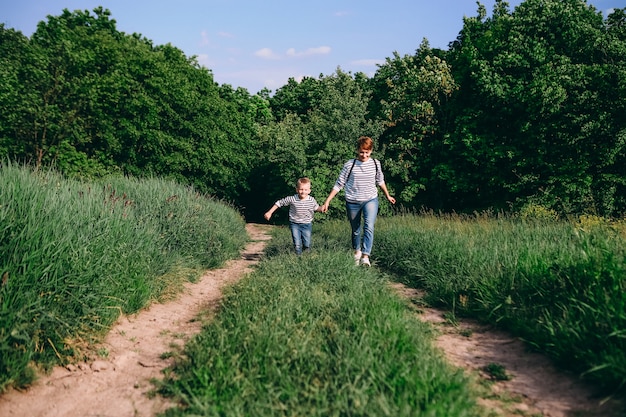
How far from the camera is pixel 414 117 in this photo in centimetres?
2681

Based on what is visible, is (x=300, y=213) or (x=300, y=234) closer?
(x=300, y=213)

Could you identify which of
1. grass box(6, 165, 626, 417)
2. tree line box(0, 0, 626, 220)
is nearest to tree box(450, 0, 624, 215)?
tree line box(0, 0, 626, 220)

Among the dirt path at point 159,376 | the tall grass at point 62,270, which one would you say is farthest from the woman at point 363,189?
the tall grass at point 62,270

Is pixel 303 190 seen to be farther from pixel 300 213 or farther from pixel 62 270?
pixel 62 270

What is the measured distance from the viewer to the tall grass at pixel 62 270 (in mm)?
3539

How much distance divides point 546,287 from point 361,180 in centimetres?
371

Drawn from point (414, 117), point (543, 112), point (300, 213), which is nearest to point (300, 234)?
point (300, 213)

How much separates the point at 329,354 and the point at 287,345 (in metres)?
0.36

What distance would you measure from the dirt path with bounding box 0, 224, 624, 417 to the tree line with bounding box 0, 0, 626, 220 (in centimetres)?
1609

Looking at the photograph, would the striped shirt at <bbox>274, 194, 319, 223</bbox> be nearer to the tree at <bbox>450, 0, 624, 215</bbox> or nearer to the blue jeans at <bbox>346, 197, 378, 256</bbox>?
the blue jeans at <bbox>346, 197, 378, 256</bbox>

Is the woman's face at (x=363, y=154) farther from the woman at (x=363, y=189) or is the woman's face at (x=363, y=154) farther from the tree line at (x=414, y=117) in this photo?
the tree line at (x=414, y=117)

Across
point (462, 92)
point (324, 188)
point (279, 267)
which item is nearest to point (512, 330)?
point (279, 267)

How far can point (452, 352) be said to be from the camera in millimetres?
4031

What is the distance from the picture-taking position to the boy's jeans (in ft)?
29.2
